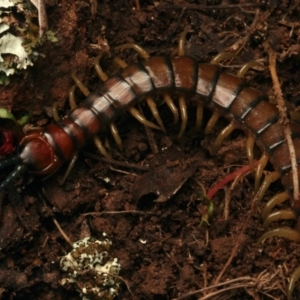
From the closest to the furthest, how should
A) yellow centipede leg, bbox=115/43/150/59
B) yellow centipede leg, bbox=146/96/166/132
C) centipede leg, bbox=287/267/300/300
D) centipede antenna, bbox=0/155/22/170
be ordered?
centipede leg, bbox=287/267/300/300 < centipede antenna, bbox=0/155/22/170 < yellow centipede leg, bbox=146/96/166/132 < yellow centipede leg, bbox=115/43/150/59

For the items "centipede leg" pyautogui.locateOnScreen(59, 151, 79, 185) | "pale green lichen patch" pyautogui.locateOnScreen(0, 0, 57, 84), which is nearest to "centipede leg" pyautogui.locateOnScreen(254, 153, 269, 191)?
"centipede leg" pyautogui.locateOnScreen(59, 151, 79, 185)

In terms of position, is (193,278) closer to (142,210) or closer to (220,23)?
(142,210)

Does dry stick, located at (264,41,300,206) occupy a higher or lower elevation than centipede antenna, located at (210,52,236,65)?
lower

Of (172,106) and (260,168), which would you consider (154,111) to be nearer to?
(172,106)

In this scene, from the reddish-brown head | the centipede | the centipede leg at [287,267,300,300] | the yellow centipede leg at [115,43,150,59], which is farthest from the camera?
the yellow centipede leg at [115,43,150,59]

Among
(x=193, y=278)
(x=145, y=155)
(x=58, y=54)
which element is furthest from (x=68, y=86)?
(x=193, y=278)

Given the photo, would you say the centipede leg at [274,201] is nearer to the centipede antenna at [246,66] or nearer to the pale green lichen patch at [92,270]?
the centipede antenna at [246,66]

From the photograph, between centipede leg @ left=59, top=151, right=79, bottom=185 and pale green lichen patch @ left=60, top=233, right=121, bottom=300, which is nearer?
pale green lichen patch @ left=60, top=233, right=121, bottom=300

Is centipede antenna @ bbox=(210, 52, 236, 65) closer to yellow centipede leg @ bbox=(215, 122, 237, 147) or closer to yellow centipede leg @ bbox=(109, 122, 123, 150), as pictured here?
yellow centipede leg @ bbox=(215, 122, 237, 147)

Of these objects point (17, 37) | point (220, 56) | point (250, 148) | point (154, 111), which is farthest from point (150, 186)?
point (17, 37)
